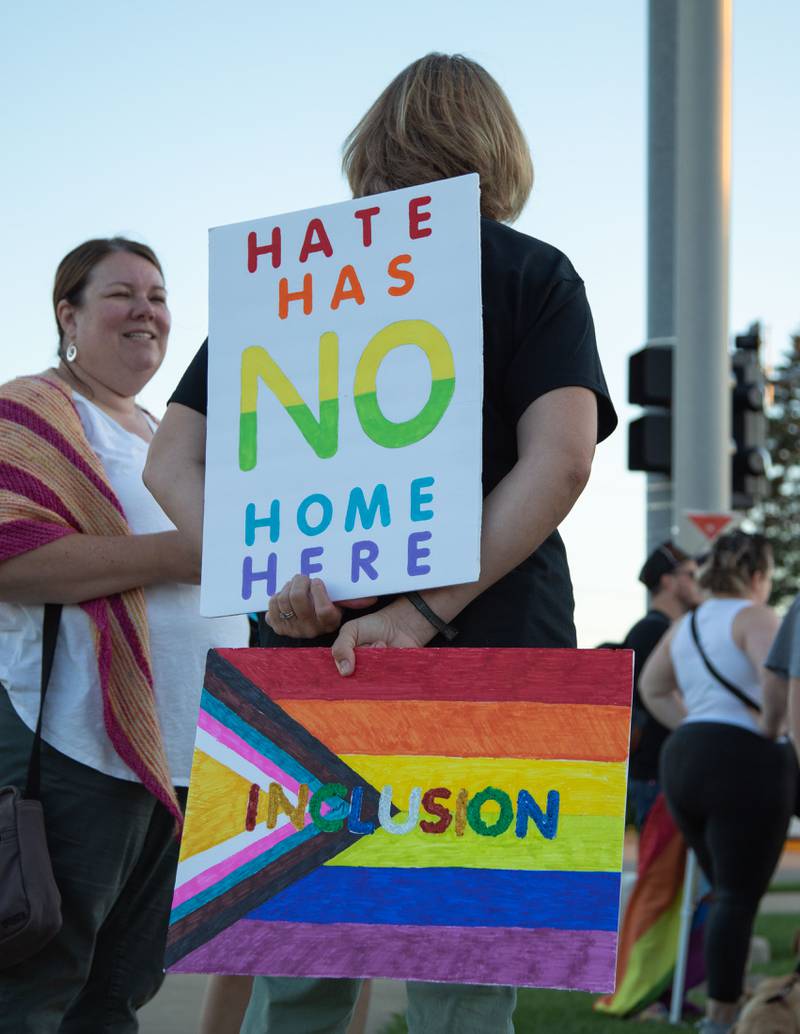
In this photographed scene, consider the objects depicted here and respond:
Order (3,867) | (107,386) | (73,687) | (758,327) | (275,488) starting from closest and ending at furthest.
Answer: (275,488) → (3,867) → (73,687) → (107,386) → (758,327)

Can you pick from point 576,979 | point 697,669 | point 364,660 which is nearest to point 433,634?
point 364,660

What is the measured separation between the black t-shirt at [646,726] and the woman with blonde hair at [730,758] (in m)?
1.27

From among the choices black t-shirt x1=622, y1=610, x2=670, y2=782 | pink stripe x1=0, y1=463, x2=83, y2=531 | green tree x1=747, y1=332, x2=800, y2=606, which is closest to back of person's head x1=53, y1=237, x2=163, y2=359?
pink stripe x1=0, y1=463, x2=83, y2=531

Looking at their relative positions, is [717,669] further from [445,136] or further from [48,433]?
[445,136]

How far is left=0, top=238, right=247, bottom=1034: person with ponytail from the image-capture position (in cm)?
285

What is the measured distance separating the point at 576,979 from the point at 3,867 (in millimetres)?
1259

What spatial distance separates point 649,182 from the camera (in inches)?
400

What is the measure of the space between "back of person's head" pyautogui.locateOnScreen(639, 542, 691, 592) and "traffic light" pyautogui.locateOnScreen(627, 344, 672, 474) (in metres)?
1.25

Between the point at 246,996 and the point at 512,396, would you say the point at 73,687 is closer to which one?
the point at 246,996

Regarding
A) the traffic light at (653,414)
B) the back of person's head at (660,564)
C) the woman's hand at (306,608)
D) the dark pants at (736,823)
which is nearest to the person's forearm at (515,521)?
the woman's hand at (306,608)

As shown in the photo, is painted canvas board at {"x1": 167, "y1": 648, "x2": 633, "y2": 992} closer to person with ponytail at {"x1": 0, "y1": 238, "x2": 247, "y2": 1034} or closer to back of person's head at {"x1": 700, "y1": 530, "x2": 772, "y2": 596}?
person with ponytail at {"x1": 0, "y1": 238, "x2": 247, "y2": 1034}

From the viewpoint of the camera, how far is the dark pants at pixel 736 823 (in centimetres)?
514

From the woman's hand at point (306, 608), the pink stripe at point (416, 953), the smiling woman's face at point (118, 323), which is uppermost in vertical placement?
the smiling woman's face at point (118, 323)

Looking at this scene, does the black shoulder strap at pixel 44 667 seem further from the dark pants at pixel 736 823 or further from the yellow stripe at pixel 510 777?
the dark pants at pixel 736 823
